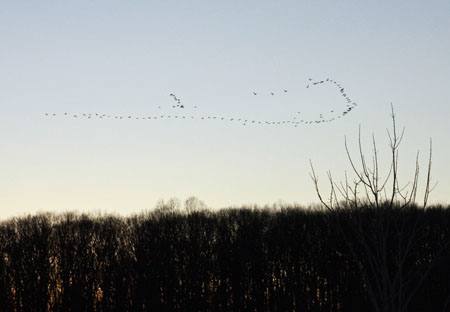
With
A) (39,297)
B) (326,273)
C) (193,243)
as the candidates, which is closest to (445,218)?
(326,273)

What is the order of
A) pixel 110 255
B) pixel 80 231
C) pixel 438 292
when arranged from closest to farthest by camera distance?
pixel 438 292, pixel 110 255, pixel 80 231

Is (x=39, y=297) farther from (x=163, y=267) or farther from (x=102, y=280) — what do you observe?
(x=163, y=267)

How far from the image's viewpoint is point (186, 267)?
229ft

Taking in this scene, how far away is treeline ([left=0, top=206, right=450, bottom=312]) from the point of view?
63812 millimetres

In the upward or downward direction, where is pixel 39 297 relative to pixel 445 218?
downward

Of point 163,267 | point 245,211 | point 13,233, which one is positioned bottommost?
point 163,267

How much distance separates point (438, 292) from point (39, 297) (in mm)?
37863

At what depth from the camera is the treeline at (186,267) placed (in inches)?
2512

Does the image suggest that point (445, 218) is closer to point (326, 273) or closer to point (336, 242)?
point (336, 242)

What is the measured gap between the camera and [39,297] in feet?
211

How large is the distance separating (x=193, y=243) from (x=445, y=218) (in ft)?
116

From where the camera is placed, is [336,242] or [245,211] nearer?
[336,242]

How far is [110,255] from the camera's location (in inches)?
2844

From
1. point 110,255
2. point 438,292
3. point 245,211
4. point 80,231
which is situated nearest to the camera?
point 438,292
